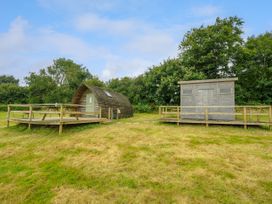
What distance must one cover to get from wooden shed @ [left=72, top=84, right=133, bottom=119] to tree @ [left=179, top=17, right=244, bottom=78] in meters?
10.9

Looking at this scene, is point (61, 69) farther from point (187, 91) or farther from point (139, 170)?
point (139, 170)

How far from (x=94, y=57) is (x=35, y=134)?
1808 cm

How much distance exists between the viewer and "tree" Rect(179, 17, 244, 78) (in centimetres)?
2188

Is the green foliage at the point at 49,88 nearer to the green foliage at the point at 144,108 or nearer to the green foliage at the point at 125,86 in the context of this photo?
the green foliage at the point at 125,86

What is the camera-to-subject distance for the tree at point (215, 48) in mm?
21875

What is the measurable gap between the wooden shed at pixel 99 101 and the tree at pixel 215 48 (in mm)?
10881

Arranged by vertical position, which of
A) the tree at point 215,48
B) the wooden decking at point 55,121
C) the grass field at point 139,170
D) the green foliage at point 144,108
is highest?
the tree at point 215,48

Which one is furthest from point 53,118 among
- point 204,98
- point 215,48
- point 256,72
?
point 256,72

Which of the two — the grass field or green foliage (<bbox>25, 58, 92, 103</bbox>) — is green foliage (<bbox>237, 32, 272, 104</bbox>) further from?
green foliage (<bbox>25, 58, 92, 103</bbox>)

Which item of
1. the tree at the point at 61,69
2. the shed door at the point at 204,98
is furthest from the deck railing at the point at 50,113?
the tree at the point at 61,69

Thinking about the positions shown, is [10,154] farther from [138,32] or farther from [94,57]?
[94,57]

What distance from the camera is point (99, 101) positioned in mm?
13305

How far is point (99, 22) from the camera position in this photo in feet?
50.3

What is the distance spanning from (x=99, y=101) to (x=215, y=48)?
1738 cm
